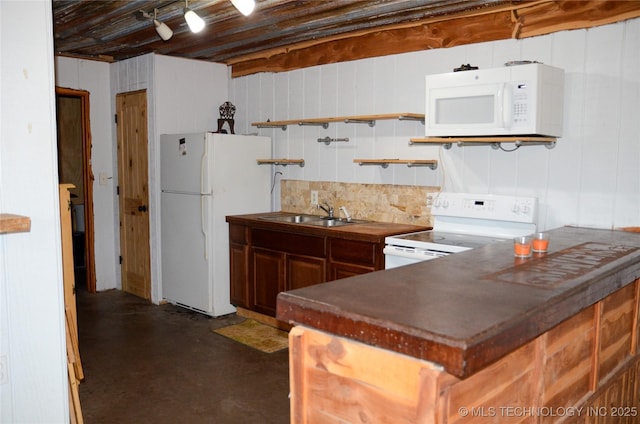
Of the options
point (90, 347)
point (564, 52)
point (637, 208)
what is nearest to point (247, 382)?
point (90, 347)

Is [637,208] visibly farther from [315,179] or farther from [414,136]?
[315,179]

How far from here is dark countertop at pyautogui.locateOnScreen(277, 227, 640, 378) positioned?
1348mm

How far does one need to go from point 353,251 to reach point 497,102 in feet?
4.55

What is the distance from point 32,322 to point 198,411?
42.9 inches

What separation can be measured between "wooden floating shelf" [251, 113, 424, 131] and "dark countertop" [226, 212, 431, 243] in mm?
788

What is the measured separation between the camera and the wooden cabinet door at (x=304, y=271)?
13.5 feet

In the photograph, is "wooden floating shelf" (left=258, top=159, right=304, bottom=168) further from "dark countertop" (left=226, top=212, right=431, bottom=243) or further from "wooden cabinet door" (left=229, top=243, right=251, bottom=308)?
"wooden cabinet door" (left=229, top=243, right=251, bottom=308)

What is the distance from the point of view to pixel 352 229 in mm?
3982

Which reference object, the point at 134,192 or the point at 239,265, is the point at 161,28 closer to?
the point at 239,265

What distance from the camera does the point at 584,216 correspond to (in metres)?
3.38

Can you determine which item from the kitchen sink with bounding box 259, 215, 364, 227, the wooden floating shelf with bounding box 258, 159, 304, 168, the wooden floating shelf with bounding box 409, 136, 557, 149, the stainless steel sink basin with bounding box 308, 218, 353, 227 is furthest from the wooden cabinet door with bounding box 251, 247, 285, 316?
the wooden floating shelf with bounding box 409, 136, 557, 149

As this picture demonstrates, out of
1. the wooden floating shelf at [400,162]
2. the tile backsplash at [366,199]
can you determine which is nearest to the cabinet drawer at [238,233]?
the tile backsplash at [366,199]

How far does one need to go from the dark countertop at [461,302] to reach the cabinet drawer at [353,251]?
1419 millimetres

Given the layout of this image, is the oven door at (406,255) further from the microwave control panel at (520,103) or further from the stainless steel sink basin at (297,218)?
the stainless steel sink basin at (297,218)
